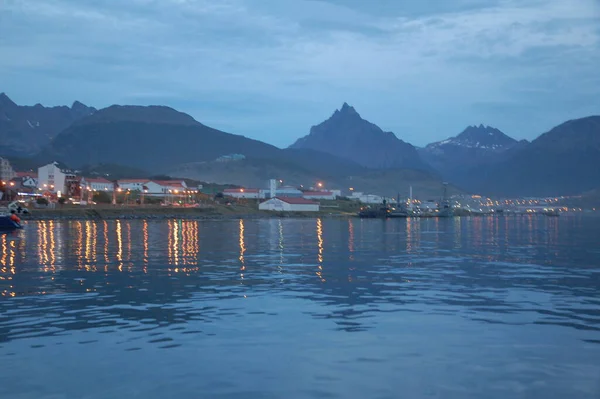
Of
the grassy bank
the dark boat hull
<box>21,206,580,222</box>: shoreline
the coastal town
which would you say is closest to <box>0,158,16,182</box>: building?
the coastal town

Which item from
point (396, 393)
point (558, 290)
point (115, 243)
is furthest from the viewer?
point (115, 243)

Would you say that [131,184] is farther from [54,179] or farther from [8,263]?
[8,263]

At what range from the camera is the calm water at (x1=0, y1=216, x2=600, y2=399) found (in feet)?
39.5

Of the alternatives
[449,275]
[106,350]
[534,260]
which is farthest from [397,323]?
[534,260]

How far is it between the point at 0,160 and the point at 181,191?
47.7 m

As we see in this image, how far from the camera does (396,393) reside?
11.5 m

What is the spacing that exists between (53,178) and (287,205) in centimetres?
4920

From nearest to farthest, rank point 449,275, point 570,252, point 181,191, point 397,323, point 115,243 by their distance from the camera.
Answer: point 397,323 → point 449,275 → point 570,252 → point 115,243 → point 181,191

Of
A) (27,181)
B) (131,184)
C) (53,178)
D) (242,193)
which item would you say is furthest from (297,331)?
(242,193)

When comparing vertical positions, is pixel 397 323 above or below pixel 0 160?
below

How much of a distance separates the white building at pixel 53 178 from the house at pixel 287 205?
40186 mm

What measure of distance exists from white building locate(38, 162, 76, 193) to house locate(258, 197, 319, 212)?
4019cm

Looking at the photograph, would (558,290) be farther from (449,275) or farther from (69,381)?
(69,381)

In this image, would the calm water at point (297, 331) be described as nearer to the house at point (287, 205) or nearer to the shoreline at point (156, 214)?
the shoreline at point (156, 214)
